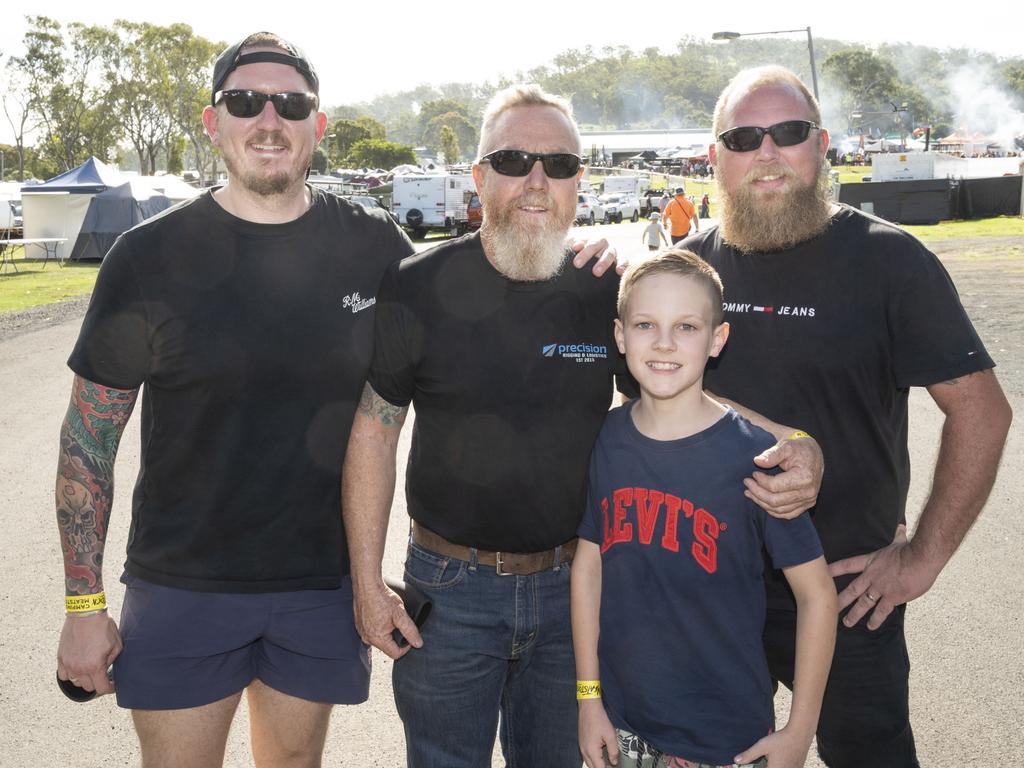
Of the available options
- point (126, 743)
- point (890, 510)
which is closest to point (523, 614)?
point (890, 510)

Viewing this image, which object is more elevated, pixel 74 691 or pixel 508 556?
pixel 508 556

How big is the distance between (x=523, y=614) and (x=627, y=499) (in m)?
0.60

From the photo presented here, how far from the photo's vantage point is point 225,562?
2.80 meters

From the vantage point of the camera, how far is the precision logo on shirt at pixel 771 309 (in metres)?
2.82

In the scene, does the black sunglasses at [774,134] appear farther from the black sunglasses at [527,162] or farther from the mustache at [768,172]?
the black sunglasses at [527,162]

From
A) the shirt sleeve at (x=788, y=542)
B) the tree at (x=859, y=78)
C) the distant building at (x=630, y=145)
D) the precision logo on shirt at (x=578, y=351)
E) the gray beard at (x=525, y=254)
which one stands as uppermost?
the tree at (x=859, y=78)

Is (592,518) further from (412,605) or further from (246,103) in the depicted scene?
(246,103)

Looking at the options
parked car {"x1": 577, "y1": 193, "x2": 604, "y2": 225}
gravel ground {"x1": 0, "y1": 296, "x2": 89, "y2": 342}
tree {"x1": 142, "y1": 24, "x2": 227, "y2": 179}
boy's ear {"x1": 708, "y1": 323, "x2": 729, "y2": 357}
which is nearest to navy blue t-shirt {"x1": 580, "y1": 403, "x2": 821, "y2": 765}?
boy's ear {"x1": 708, "y1": 323, "x2": 729, "y2": 357}

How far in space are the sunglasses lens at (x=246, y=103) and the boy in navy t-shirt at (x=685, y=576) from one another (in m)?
1.32

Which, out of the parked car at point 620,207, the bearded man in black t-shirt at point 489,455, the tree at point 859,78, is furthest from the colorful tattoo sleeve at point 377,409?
the tree at point 859,78

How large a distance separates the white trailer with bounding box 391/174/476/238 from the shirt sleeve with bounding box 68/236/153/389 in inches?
1411

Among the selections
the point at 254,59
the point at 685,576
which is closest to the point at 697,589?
the point at 685,576

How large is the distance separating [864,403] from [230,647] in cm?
210

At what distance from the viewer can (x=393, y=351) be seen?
2873 mm
